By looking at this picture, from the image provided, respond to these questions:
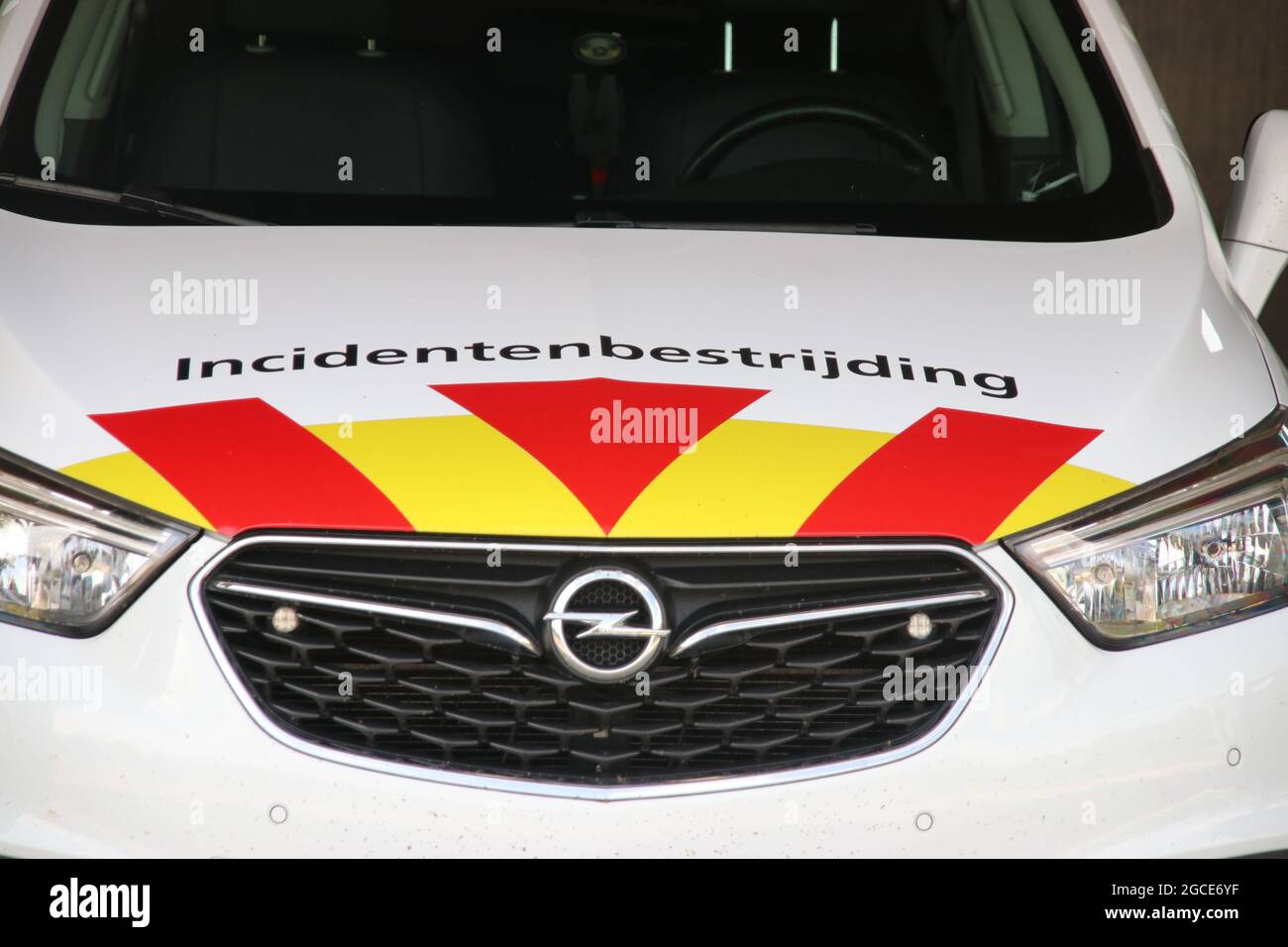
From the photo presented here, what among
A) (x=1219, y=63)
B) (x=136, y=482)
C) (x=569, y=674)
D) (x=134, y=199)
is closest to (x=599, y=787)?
(x=569, y=674)

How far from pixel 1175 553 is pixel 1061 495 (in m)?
0.16

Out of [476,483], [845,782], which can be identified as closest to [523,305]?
[476,483]

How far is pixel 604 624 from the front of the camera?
193 centimetres

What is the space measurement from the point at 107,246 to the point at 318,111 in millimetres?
717

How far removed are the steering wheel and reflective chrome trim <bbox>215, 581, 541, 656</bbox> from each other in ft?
4.66

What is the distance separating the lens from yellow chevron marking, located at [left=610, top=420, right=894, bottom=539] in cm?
197

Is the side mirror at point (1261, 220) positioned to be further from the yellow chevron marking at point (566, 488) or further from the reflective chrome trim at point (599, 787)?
the reflective chrome trim at point (599, 787)

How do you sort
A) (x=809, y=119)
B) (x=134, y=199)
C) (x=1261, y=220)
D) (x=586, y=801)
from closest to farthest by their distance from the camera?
(x=586, y=801), (x=134, y=199), (x=1261, y=220), (x=809, y=119)

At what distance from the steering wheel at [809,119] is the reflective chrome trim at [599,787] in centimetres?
133

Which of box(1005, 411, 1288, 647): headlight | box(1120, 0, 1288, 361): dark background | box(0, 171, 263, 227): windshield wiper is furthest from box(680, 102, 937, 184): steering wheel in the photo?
box(1120, 0, 1288, 361): dark background

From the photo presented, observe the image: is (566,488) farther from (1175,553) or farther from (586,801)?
(1175,553)

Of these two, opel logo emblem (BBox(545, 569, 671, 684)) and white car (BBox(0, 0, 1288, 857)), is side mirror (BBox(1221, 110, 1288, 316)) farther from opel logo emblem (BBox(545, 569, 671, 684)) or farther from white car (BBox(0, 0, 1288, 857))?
opel logo emblem (BBox(545, 569, 671, 684))

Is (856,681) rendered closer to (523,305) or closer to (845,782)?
(845,782)

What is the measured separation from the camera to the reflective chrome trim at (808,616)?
1.97 metres
